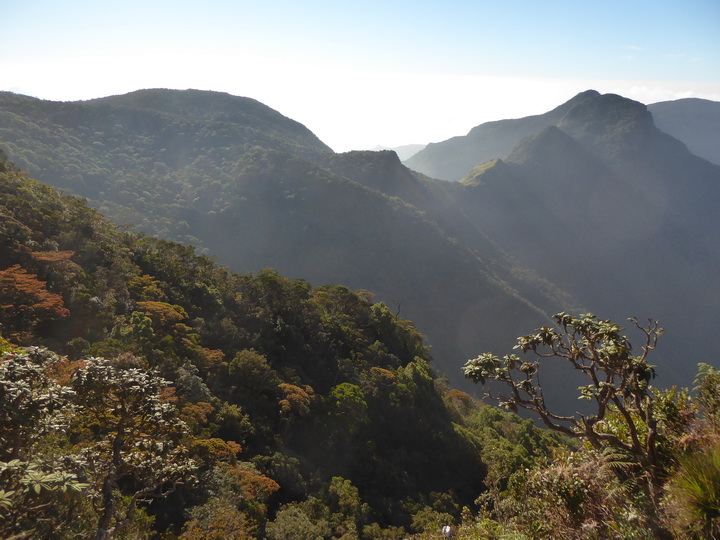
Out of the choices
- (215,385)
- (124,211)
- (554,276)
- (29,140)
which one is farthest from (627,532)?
(554,276)

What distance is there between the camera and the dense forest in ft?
19.9

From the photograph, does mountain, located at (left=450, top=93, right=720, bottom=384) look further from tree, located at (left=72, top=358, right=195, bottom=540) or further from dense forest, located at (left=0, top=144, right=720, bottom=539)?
tree, located at (left=72, top=358, right=195, bottom=540)

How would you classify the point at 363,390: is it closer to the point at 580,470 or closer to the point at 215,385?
the point at 215,385

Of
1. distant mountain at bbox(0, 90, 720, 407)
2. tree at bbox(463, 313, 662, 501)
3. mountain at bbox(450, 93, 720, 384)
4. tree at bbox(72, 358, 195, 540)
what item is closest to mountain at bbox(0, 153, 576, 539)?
tree at bbox(72, 358, 195, 540)

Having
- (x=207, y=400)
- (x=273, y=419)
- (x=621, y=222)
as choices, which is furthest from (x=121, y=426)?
(x=621, y=222)

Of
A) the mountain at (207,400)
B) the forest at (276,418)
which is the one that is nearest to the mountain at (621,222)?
the forest at (276,418)

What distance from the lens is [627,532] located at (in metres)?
5.31

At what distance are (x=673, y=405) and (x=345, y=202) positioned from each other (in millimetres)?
108647

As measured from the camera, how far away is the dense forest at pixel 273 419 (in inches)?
239

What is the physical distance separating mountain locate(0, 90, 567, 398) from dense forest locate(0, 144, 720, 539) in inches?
1915

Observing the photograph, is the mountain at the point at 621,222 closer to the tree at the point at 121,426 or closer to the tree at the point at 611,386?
the tree at the point at 611,386

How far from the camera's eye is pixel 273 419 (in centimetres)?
2372

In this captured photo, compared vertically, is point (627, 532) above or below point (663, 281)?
→ above

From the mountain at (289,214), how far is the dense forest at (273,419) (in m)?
48.6
